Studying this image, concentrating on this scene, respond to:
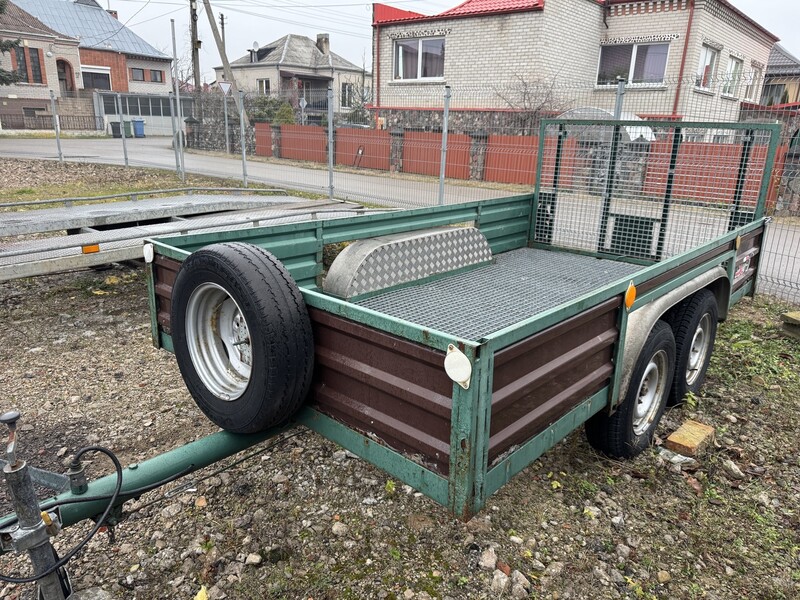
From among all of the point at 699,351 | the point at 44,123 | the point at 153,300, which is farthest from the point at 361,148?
the point at 44,123

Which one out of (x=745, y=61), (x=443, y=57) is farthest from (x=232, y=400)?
(x=745, y=61)

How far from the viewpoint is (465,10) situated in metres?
19.4

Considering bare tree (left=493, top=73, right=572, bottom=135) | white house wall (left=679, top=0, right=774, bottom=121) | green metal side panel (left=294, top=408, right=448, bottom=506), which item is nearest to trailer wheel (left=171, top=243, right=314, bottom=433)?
green metal side panel (left=294, top=408, right=448, bottom=506)

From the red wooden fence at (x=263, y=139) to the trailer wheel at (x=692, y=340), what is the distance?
17.9 m

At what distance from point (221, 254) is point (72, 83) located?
5029cm

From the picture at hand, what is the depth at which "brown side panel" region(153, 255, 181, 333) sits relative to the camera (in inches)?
122

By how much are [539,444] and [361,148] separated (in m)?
14.5

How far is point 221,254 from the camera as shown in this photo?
8.09 feet

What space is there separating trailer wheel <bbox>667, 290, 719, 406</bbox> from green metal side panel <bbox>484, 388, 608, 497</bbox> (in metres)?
1.24

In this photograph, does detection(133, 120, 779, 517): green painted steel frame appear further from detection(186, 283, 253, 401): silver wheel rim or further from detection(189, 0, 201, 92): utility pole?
detection(189, 0, 201, 92): utility pole

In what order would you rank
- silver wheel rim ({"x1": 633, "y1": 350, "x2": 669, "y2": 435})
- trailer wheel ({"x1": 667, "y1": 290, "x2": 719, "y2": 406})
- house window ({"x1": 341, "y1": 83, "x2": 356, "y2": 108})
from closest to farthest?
silver wheel rim ({"x1": 633, "y1": 350, "x2": 669, "y2": 435})
trailer wheel ({"x1": 667, "y1": 290, "x2": 719, "y2": 406})
house window ({"x1": 341, "y1": 83, "x2": 356, "y2": 108})

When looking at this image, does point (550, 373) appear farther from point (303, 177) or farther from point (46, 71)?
point (46, 71)

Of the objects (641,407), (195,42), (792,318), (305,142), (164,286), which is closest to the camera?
(164,286)

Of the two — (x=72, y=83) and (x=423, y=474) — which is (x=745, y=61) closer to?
(x=423, y=474)
